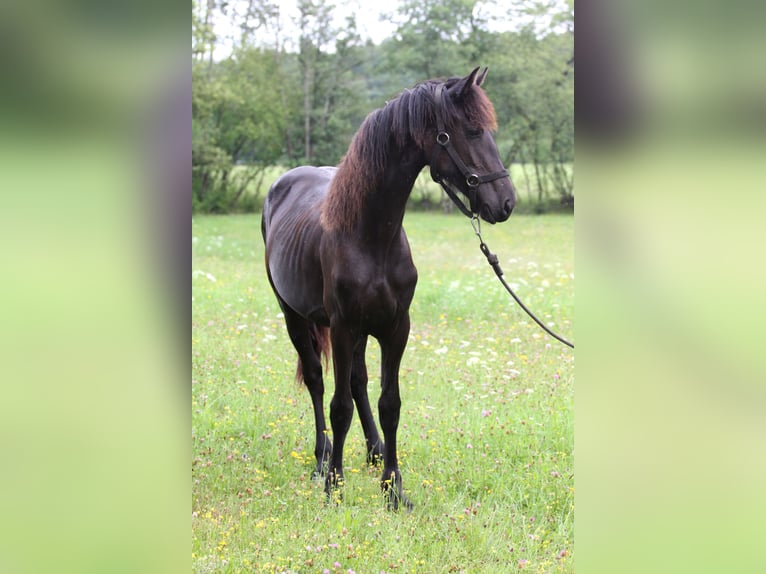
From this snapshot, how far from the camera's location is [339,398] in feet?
13.1

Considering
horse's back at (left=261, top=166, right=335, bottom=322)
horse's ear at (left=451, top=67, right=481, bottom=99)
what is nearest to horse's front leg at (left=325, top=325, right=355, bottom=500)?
horse's back at (left=261, top=166, right=335, bottom=322)

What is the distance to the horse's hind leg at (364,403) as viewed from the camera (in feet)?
14.5

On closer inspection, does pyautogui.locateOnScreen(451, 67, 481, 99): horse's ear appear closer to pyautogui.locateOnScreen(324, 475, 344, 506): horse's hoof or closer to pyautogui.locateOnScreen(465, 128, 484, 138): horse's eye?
pyautogui.locateOnScreen(465, 128, 484, 138): horse's eye

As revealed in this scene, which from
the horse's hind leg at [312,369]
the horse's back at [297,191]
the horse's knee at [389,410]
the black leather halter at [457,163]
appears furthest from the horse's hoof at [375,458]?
the black leather halter at [457,163]

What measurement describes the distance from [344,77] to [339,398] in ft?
64.9

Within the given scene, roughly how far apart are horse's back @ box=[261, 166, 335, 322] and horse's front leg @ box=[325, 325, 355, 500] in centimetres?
49

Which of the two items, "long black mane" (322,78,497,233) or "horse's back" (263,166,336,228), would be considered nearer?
"long black mane" (322,78,497,233)

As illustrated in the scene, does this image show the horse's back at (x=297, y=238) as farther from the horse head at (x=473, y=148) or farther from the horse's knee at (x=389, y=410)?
the horse head at (x=473, y=148)

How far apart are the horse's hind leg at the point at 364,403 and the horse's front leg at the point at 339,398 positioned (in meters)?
0.36

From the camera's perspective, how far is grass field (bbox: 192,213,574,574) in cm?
320

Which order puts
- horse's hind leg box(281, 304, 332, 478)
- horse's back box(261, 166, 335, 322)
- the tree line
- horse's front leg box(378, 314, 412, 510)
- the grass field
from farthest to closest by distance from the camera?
the tree line
horse's hind leg box(281, 304, 332, 478)
horse's back box(261, 166, 335, 322)
horse's front leg box(378, 314, 412, 510)
the grass field

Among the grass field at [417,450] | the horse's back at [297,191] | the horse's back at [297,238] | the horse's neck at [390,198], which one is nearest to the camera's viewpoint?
the grass field at [417,450]

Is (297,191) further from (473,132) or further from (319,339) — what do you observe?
(473,132)
